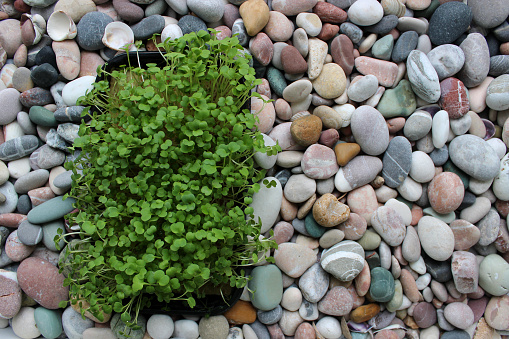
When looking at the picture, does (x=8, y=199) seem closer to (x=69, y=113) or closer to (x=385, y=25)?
(x=69, y=113)

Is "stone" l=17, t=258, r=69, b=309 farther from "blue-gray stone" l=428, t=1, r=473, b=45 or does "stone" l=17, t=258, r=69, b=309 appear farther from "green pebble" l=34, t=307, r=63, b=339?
"blue-gray stone" l=428, t=1, r=473, b=45

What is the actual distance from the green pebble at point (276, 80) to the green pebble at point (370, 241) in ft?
2.26

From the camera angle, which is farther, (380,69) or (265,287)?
A: (380,69)

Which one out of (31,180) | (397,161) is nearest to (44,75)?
(31,180)

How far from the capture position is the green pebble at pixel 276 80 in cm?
148

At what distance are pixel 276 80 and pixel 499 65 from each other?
0.95 metres

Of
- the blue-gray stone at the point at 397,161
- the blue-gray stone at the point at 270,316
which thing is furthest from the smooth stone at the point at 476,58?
the blue-gray stone at the point at 270,316

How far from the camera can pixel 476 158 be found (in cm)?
145

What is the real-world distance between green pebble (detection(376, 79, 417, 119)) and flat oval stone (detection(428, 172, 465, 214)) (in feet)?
1.02

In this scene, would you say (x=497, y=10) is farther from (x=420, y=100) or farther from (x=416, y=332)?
(x=416, y=332)

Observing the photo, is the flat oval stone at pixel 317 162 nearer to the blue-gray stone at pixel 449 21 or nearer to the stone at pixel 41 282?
the blue-gray stone at pixel 449 21

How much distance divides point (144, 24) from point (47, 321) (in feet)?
4.08

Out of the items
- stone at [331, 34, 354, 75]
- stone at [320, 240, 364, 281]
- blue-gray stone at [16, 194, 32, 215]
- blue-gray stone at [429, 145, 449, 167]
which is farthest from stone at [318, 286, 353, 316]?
blue-gray stone at [16, 194, 32, 215]

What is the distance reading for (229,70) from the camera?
3.92 feet
